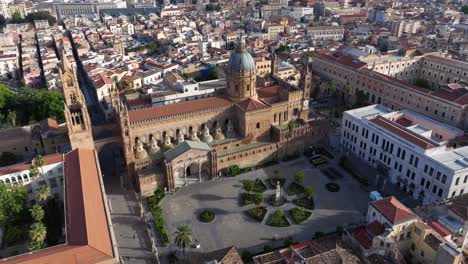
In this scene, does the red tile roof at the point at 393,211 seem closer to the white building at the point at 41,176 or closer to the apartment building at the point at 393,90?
the apartment building at the point at 393,90

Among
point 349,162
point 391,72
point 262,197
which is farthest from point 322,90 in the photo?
point 262,197

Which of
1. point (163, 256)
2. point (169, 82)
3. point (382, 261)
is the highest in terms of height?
point (169, 82)

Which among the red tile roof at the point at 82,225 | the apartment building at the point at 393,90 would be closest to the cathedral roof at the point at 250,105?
the red tile roof at the point at 82,225

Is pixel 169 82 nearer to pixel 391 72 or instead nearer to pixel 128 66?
pixel 128 66

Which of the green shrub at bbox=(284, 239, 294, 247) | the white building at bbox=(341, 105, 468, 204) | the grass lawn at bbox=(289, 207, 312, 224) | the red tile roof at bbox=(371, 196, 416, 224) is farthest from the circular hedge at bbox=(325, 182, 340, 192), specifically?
the green shrub at bbox=(284, 239, 294, 247)

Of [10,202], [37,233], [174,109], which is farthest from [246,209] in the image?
[10,202]

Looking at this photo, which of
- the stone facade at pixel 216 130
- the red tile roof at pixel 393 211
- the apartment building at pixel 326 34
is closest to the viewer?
the red tile roof at pixel 393 211
